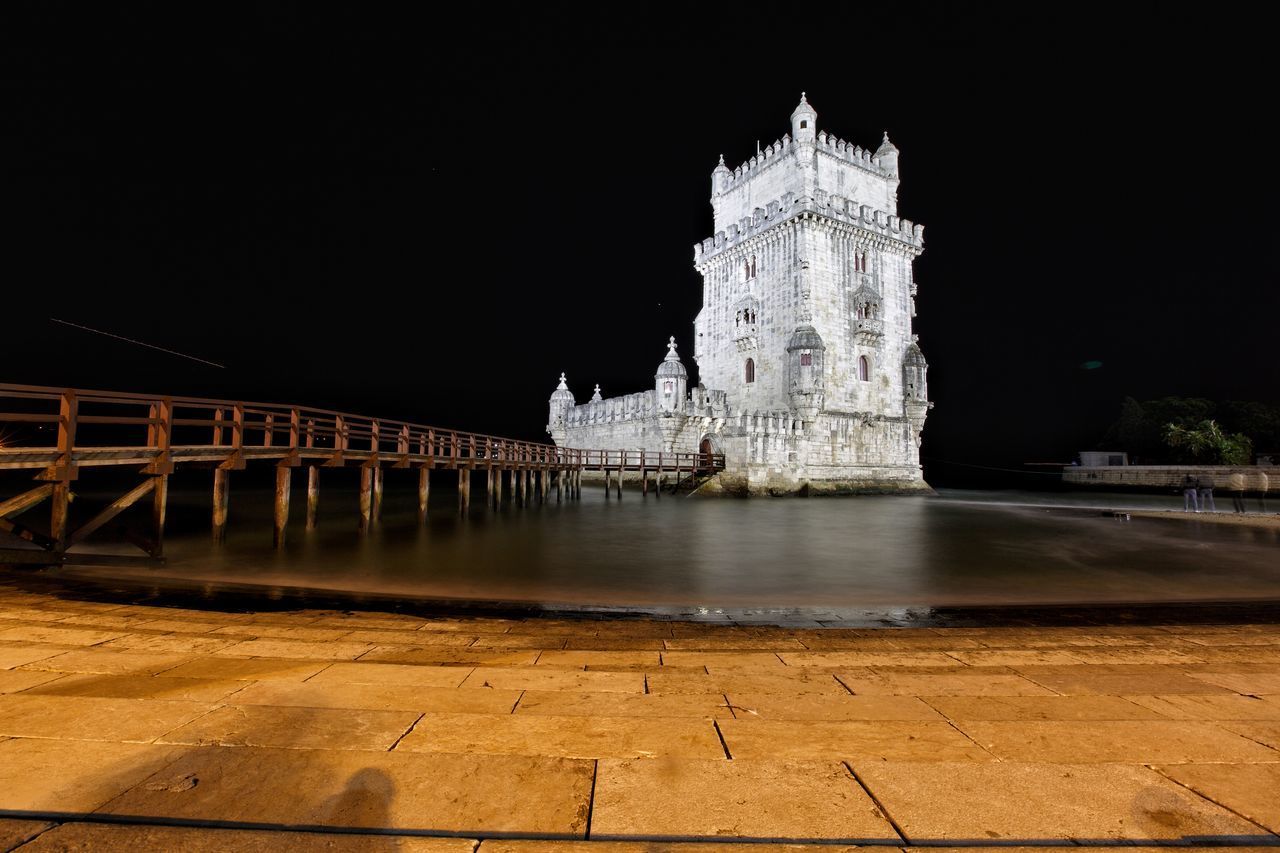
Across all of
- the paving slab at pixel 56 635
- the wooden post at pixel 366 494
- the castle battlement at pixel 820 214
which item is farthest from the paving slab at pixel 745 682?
the castle battlement at pixel 820 214

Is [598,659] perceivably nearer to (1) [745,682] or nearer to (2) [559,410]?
(1) [745,682]

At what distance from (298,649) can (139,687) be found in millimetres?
1133

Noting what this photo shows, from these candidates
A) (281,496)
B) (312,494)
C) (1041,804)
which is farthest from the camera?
(312,494)

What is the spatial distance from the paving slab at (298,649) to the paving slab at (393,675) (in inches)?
15.7

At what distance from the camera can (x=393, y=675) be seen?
3.58 meters

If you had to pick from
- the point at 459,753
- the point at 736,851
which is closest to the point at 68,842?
the point at 459,753

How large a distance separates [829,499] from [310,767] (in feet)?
103

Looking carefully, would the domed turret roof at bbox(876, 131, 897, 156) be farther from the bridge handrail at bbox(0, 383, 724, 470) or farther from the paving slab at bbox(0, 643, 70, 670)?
the paving slab at bbox(0, 643, 70, 670)

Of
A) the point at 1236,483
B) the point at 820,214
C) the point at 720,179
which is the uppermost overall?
the point at 720,179

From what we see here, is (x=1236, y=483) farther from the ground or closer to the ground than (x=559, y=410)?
closer to the ground

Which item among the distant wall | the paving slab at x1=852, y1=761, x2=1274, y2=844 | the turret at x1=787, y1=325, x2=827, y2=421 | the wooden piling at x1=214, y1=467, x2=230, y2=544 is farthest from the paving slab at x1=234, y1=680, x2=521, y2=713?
the distant wall

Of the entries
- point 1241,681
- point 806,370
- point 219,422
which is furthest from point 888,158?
point 1241,681

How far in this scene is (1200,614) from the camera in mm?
7883

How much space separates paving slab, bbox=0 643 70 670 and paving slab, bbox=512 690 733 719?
2751 millimetres
